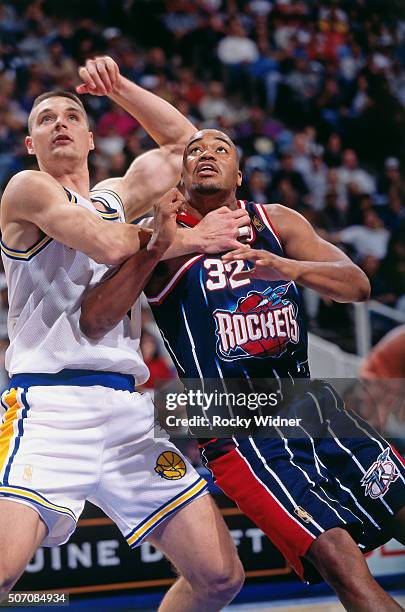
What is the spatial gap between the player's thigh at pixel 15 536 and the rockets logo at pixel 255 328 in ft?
2.98

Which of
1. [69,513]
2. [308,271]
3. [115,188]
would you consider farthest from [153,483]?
Answer: [115,188]

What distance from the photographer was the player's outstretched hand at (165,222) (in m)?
2.95

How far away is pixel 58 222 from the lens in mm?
2930

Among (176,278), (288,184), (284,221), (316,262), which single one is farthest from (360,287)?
(288,184)

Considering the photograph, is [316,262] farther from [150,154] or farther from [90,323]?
[150,154]

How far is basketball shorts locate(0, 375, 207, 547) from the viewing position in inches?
114

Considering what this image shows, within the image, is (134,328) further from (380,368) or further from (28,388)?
(380,368)

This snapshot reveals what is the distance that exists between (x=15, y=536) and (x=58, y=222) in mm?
1029

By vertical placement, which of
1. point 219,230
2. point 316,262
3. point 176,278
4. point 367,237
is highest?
point 219,230

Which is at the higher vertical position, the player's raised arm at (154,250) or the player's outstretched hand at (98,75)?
the player's outstretched hand at (98,75)

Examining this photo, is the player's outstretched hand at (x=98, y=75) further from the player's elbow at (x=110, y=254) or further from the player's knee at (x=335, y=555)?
the player's knee at (x=335, y=555)

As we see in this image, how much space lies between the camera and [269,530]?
9.98 feet

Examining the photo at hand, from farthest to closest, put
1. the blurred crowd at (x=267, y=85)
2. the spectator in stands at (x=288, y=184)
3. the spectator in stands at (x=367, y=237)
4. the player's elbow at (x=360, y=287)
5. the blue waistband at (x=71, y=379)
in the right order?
the spectator in stands at (x=288, y=184) < the blurred crowd at (x=267, y=85) < the spectator in stands at (x=367, y=237) < the player's elbow at (x=360, y=287) < the blue waistband at (x=71, y=379)

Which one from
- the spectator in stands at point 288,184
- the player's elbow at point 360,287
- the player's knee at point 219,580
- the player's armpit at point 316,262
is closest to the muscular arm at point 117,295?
the player's armpit at point 316,262
